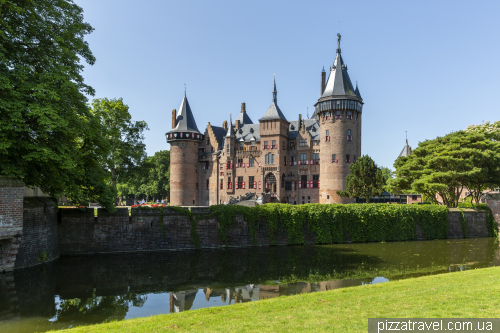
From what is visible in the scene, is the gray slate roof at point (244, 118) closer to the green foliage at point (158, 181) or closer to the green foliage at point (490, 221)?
the green foliage at point (158, 181)

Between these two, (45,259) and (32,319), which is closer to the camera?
(32,319)

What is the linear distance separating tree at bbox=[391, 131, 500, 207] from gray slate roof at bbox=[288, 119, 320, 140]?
14874 mm

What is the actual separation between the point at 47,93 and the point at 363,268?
1475cm

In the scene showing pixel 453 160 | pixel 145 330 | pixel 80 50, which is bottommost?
pixel 145 330

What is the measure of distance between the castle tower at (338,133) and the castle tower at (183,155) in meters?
19.2

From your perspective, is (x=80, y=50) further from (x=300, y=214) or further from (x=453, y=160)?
(x=453, y=160)

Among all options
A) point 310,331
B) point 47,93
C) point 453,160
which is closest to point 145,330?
point 310,331

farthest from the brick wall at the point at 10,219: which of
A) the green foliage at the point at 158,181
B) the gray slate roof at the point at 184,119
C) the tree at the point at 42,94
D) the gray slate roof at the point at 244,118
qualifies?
the green foliage at the point at 158,181

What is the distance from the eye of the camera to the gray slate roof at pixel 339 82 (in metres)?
42.0

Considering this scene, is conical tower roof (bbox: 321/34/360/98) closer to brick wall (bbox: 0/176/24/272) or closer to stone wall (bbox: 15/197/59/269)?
stone wall (bbox: 15/197/59/269)

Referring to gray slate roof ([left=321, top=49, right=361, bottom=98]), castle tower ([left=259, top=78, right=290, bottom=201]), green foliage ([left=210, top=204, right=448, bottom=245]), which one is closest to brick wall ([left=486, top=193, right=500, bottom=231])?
green foliage ([left=210, top=204, right=448, bottom=245])

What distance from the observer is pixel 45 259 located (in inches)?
651

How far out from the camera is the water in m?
10.5

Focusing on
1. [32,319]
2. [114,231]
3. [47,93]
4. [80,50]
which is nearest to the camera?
[32,319]
